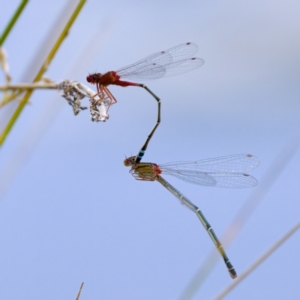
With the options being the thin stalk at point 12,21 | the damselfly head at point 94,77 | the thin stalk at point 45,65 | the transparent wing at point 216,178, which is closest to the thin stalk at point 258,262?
the thin stalk at point 45,65

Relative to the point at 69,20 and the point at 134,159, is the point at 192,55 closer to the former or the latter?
the point at 134,159

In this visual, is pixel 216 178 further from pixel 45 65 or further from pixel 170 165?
pixel 45 65

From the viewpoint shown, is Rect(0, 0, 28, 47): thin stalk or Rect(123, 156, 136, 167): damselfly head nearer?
Rect(0, 0, 28, 47): thin stalk

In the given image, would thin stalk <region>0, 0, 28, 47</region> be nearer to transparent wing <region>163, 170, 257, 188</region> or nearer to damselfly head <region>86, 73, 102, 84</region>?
damselfly head <region>86, 73, 102, 84</region>

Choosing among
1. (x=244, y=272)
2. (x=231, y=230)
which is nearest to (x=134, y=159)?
(x=231, y=230)

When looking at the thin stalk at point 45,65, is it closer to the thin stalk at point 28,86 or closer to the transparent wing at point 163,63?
the thin stalk at point 28,86

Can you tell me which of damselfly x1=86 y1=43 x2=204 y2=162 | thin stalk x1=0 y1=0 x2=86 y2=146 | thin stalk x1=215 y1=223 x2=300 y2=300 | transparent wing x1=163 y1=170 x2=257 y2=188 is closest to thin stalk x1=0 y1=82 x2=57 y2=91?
thin stalk x1=0 y1=0 x2=86 y2=146

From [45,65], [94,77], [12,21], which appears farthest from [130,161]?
[12,21]
